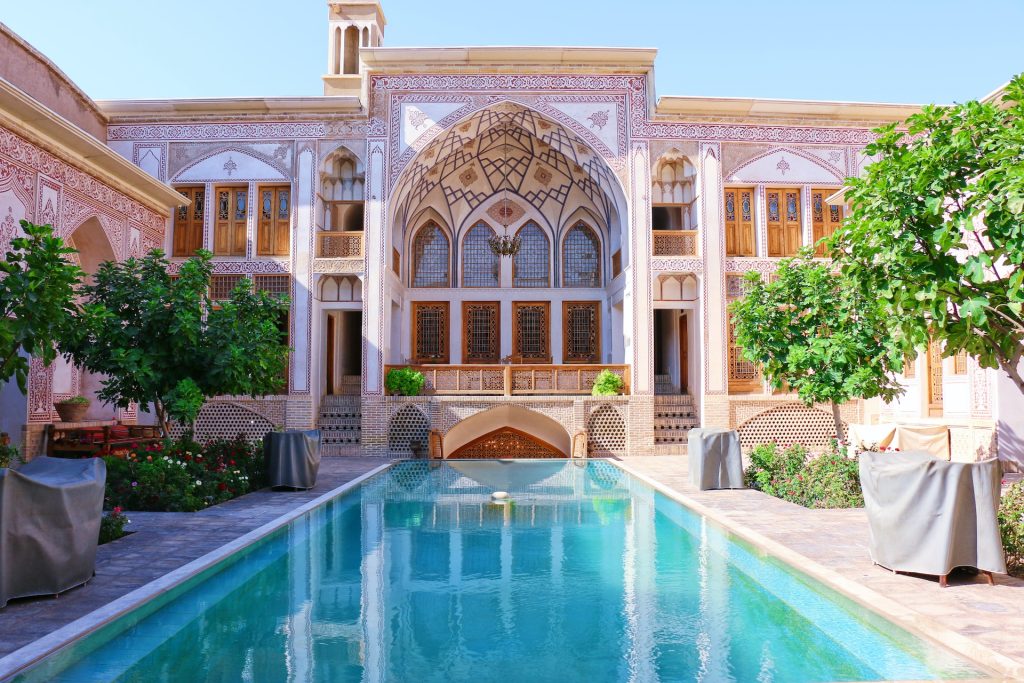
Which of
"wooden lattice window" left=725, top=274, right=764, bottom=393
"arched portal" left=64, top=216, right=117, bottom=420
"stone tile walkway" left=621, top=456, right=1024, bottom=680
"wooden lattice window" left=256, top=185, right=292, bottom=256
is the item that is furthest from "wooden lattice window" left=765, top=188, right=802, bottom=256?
"arched portal" left=64, top=216, right=117, bottom=420

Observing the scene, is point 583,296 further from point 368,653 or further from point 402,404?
point 368,653

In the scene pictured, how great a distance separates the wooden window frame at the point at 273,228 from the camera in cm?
1591

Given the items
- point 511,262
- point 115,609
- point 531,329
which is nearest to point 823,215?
point 531,329

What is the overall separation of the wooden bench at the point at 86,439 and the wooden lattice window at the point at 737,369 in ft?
35.6

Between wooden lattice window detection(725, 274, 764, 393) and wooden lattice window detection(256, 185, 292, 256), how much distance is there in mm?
9286

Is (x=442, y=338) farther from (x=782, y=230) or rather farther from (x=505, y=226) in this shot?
(x=782, y=230)

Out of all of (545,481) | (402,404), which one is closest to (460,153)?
(402,404)

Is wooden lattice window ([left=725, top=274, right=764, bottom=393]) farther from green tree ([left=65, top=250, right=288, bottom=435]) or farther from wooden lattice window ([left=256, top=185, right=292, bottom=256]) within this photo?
green tree ([left=65, top=250, right=288, bottom=435])

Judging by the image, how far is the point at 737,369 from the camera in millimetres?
15844

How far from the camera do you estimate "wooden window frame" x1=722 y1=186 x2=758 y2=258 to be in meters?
16.0

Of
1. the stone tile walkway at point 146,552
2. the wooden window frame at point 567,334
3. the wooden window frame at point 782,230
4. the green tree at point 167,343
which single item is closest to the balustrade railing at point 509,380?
the wooden window frame at point 567,334

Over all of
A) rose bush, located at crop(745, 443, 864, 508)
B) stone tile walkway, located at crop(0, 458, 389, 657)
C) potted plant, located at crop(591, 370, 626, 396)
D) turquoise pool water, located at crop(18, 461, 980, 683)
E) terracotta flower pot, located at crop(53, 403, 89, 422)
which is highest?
potted plant, located at crop(591, 370, 626, 396)

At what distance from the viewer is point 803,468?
966cm

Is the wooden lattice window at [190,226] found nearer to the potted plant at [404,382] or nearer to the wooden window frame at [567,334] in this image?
the potted plant at [404,382]
